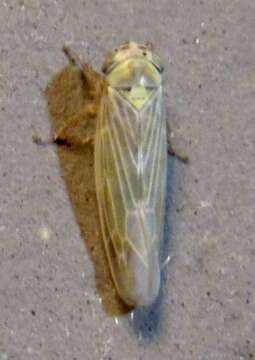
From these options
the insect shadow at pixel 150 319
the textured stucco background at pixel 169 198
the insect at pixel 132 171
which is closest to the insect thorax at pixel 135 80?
the insect at pixel 132 171

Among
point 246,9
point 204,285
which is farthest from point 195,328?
point 246,9

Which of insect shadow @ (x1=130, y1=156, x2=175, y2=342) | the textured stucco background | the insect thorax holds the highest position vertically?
the insect thorax

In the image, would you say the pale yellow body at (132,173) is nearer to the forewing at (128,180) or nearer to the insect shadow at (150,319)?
the forewing at (128,180)

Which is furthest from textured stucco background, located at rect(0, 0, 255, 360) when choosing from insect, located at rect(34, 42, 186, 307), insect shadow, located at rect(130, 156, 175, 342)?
insect, located at rect(34, 42, 186, 307)

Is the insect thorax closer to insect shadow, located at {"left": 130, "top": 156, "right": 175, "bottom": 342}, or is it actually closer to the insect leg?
the insect leg

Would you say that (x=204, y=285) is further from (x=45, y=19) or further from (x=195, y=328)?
(x=45, y=19)

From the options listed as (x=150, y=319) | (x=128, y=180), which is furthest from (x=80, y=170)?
(x=150, y=319)
